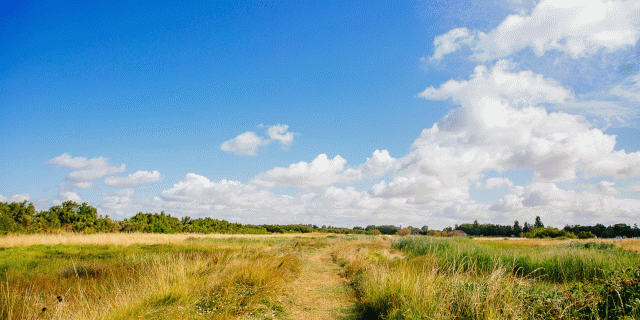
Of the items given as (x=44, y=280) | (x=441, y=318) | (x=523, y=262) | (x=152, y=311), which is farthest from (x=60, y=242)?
(x=523, y=262)

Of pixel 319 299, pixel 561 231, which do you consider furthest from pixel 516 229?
pixel 319 299

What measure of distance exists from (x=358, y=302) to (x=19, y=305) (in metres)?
7.62

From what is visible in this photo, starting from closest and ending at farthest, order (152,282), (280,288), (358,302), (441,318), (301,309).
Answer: (441,318), (152,282), (301,309), (358,302), (280,288)

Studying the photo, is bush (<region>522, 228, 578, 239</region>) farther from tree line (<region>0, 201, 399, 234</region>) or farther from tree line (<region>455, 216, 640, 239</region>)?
tree line (<region>0, 201, 399, 234</region>)

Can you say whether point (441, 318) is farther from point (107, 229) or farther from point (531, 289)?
point (107, 229)

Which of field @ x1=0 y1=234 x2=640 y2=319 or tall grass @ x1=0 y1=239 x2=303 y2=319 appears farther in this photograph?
tall grass @ x1=0 y1=239 x2=303 y2=319

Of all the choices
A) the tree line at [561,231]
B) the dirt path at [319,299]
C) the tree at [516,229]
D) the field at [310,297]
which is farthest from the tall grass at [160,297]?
the tree at [516,229]

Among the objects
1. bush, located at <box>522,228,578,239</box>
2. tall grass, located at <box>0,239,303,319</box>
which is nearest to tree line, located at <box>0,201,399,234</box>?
tall grass, located at <box>0,239,303,319</box>

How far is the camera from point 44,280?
8594mm

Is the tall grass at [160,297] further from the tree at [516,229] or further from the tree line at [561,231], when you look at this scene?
the tree at [516,229]

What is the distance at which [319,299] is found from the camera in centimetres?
888

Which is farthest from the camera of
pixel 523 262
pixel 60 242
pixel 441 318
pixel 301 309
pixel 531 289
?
pixel 60 242

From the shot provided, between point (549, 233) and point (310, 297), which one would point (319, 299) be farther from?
point (549, 233)

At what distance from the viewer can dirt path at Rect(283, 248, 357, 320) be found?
7290 millimetres
